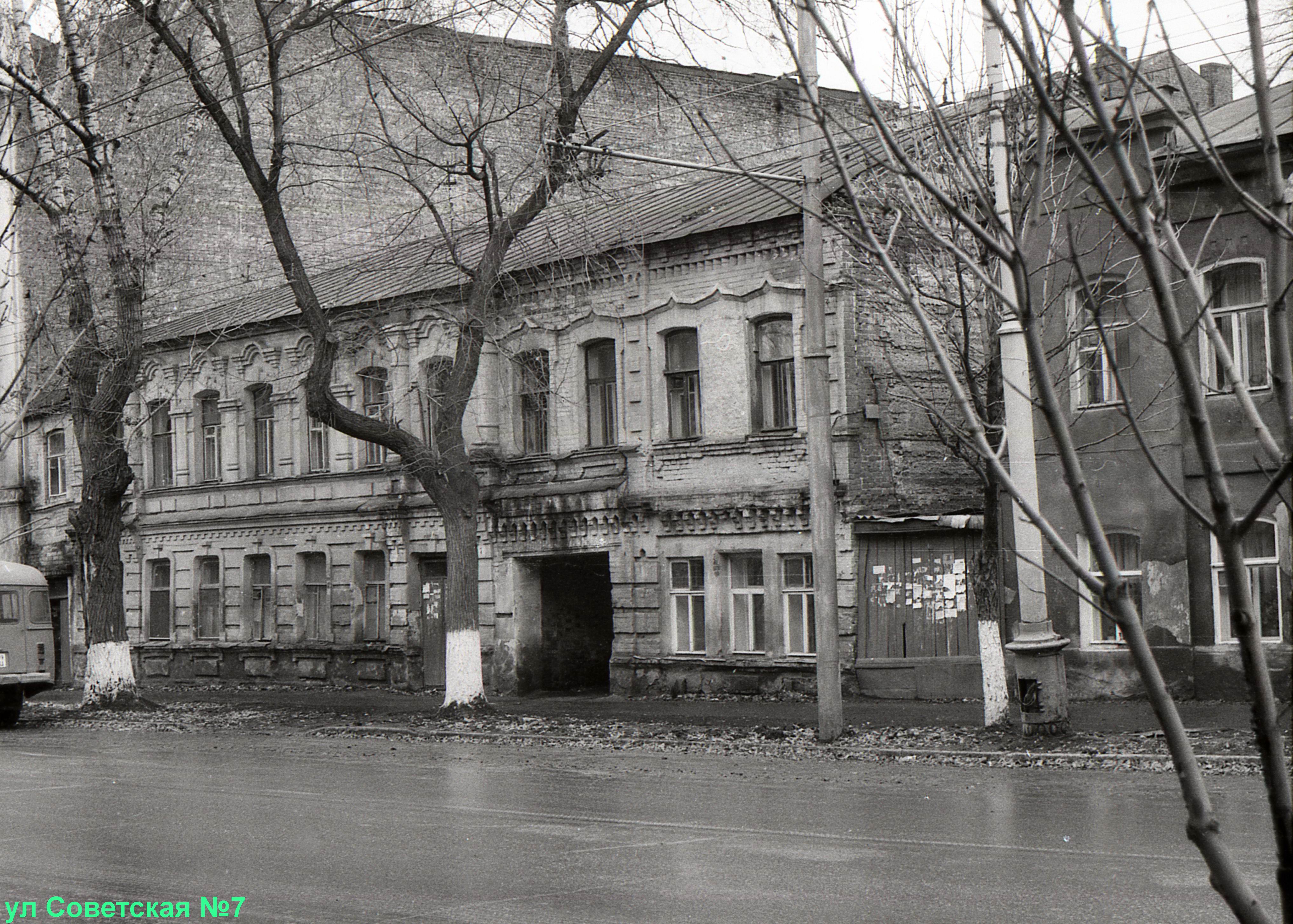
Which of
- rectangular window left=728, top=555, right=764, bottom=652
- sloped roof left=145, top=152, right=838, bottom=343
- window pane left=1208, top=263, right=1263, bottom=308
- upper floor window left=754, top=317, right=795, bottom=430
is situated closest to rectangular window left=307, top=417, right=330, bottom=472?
sloped roof left=145, top=152, right=838, bottom=343

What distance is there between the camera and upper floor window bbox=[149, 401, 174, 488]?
36719 millimetres

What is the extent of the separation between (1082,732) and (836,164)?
15681 mm

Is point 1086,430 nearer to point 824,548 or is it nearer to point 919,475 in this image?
point 919,475

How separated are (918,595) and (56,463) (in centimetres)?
2487

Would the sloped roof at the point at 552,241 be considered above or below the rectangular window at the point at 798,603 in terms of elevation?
above

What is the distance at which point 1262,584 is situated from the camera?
2022 centimetres

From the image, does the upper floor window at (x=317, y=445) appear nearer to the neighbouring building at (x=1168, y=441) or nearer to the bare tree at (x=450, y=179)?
the bare tree at (x=450, y=179)

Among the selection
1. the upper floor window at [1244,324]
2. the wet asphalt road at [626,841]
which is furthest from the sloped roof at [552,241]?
the wet asphalt road at [626,841]

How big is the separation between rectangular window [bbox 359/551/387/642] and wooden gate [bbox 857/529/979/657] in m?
11.5

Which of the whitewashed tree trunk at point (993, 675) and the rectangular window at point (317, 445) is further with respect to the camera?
the rectangular window at point (317, 445)

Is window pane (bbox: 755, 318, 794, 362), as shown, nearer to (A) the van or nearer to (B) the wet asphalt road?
(B) the wet asphalt road

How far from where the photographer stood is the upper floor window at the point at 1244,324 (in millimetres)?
19859

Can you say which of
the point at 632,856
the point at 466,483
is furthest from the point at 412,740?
the point at 632,856

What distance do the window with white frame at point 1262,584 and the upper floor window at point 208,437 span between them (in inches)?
881
